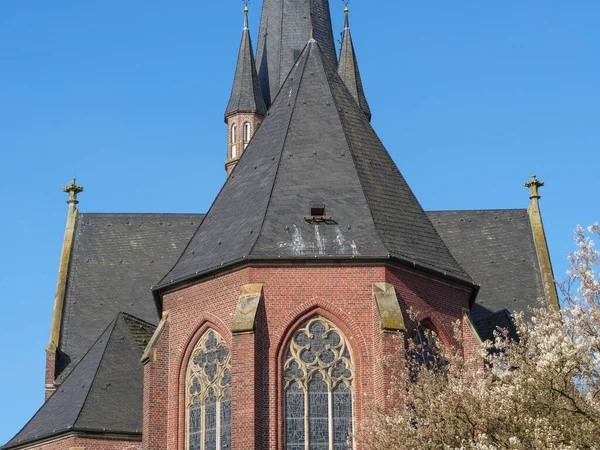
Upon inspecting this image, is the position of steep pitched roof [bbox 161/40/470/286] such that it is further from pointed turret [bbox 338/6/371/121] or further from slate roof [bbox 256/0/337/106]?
slate roof [bbox 256/0/337/106]

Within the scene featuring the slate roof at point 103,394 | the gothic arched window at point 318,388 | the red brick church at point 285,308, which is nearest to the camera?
the gothic arched window at point 318,388

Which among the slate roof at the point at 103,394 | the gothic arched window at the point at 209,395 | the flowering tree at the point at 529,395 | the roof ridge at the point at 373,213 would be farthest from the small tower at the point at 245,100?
the flowering tree at the point at 529,395

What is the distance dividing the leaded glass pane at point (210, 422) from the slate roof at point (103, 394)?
12.9ft

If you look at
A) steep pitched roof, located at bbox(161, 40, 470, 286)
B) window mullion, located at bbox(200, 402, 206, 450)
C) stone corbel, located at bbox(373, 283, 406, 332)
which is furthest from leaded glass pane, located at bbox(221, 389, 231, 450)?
stone corbel, located at bbox(373, 283, 406, 332)

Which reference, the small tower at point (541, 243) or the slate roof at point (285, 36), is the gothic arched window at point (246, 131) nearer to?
the slate roof at point (285, 36)

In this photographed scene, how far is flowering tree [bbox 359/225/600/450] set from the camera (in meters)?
23.2

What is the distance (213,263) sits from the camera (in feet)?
115

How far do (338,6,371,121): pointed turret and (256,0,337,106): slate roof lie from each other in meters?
0.60

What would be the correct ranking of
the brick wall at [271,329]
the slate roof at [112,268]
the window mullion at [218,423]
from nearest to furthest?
the brick wall at [271,329] < the window mullion at [218,423] < the slate roof at [112,268]

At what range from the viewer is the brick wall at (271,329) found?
32.2 m

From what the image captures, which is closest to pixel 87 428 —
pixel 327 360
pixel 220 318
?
pixel 220 318

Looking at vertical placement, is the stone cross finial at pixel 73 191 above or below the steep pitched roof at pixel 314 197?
above

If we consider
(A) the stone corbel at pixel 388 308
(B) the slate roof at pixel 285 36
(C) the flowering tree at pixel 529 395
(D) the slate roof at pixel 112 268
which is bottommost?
(C) the flowering tree at pixel 529 395

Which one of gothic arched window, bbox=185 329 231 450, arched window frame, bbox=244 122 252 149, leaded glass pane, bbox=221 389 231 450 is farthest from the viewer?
arched window frame, bbox=244 122 252 149
